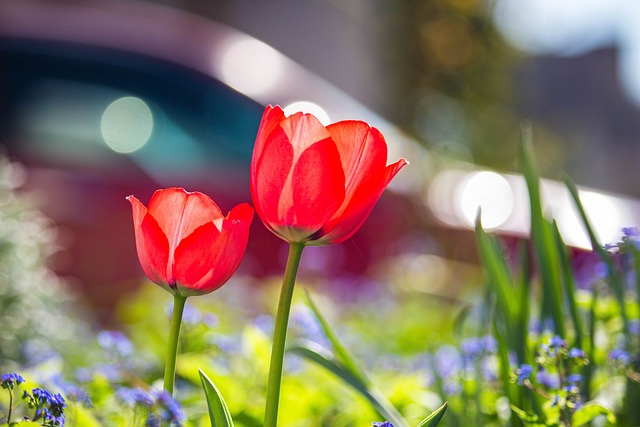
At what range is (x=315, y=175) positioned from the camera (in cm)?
105

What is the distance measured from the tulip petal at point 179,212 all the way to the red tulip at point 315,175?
0.06 m

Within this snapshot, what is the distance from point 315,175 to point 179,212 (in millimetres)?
180

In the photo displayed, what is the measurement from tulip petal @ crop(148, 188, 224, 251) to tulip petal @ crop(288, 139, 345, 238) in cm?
10

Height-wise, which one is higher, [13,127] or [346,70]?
[346,70]

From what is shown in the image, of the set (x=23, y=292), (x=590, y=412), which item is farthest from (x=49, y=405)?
(x=23, y=292)

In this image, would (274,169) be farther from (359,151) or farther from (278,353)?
(278,353)

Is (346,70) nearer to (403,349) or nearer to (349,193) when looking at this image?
(403,349)

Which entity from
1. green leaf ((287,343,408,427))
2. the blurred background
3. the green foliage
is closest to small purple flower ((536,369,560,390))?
green leaf ((287,343,408,427))

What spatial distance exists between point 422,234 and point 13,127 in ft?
7.91

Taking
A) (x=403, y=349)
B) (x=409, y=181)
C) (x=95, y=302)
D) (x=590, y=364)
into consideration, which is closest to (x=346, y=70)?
(x=409, y=181)

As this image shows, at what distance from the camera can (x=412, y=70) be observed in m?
14.8

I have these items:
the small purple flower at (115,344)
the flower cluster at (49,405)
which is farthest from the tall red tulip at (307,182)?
the small purple flower at (115,344)

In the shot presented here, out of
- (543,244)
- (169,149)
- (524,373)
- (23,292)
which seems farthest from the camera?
(169,149)

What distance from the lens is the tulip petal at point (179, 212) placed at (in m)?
1.09
